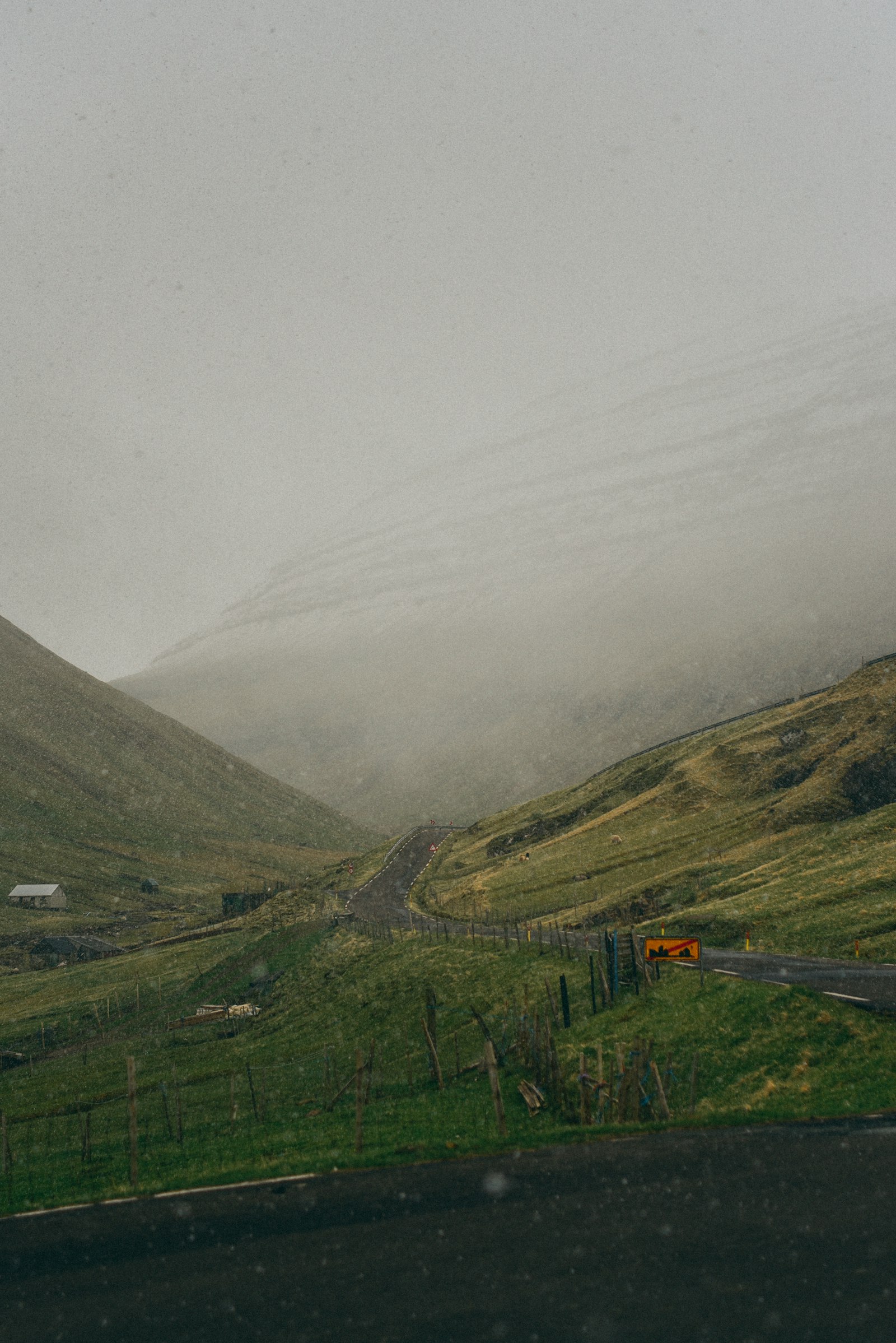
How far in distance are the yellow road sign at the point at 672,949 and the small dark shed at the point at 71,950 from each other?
374ft

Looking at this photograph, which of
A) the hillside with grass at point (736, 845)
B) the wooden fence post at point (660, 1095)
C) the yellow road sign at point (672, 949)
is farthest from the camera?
the hillside with grass at point (736, 845)

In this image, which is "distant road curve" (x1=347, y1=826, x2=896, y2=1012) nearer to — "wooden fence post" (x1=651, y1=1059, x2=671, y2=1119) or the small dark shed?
"wooden fence post" (x1=651, y1=1059, x2=671, y2=1119)

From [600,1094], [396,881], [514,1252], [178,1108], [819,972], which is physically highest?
[396,881]

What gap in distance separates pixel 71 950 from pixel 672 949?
126 meters

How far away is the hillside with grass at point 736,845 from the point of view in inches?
2277

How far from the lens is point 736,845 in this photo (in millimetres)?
91188

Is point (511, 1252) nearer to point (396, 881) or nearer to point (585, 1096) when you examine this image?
point (585, 1096)

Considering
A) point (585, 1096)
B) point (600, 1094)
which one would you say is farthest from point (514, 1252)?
point (600, 1094)

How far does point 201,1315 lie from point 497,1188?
21.2 ft

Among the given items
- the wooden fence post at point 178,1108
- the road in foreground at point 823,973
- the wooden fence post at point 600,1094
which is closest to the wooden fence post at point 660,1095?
the wooden fence post at point 600,1094

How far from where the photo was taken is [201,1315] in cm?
1434

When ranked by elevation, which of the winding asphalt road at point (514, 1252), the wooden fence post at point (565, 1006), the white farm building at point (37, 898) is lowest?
the wooden fence post at point (565, 1006)

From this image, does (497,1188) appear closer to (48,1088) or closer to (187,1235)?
(187,1235)

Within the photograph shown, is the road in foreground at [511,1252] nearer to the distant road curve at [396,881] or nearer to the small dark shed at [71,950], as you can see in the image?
the distant road curve at [396,881]
